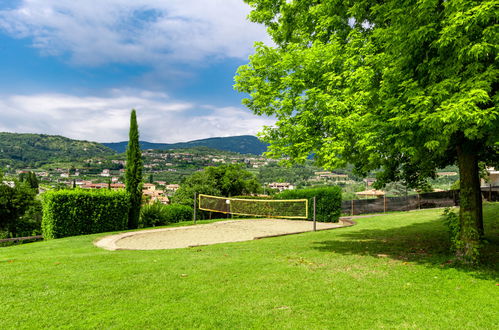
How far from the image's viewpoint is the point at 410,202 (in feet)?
96.8

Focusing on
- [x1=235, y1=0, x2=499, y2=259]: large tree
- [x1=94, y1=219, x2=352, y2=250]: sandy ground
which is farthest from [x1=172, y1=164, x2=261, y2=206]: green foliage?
[x1=235, y1=0, x2=499, y2=259]: large tree

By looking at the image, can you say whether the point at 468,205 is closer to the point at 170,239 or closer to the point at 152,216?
the point at 170,239

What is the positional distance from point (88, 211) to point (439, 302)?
1619 centimetres

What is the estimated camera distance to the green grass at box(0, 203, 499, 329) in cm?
423

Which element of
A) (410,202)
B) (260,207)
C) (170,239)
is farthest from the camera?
(410,202)

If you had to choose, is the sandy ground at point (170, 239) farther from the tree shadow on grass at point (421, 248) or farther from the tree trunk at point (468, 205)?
the tree trunk at point (468, 205)

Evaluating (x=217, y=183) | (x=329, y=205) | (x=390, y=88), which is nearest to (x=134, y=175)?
(x=217, y=183)

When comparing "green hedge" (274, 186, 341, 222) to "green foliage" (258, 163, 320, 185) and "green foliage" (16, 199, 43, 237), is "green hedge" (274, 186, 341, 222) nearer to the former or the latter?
"green foliage" (16, 199, 43, 237)

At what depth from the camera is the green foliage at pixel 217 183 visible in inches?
1186

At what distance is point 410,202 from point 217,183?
1886 cm

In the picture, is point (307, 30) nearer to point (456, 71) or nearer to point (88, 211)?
point (456, 71)

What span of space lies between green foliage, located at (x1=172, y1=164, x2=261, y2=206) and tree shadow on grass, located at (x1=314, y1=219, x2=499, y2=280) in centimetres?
2019

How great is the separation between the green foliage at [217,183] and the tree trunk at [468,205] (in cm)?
2416

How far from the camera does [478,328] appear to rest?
4062 mm
